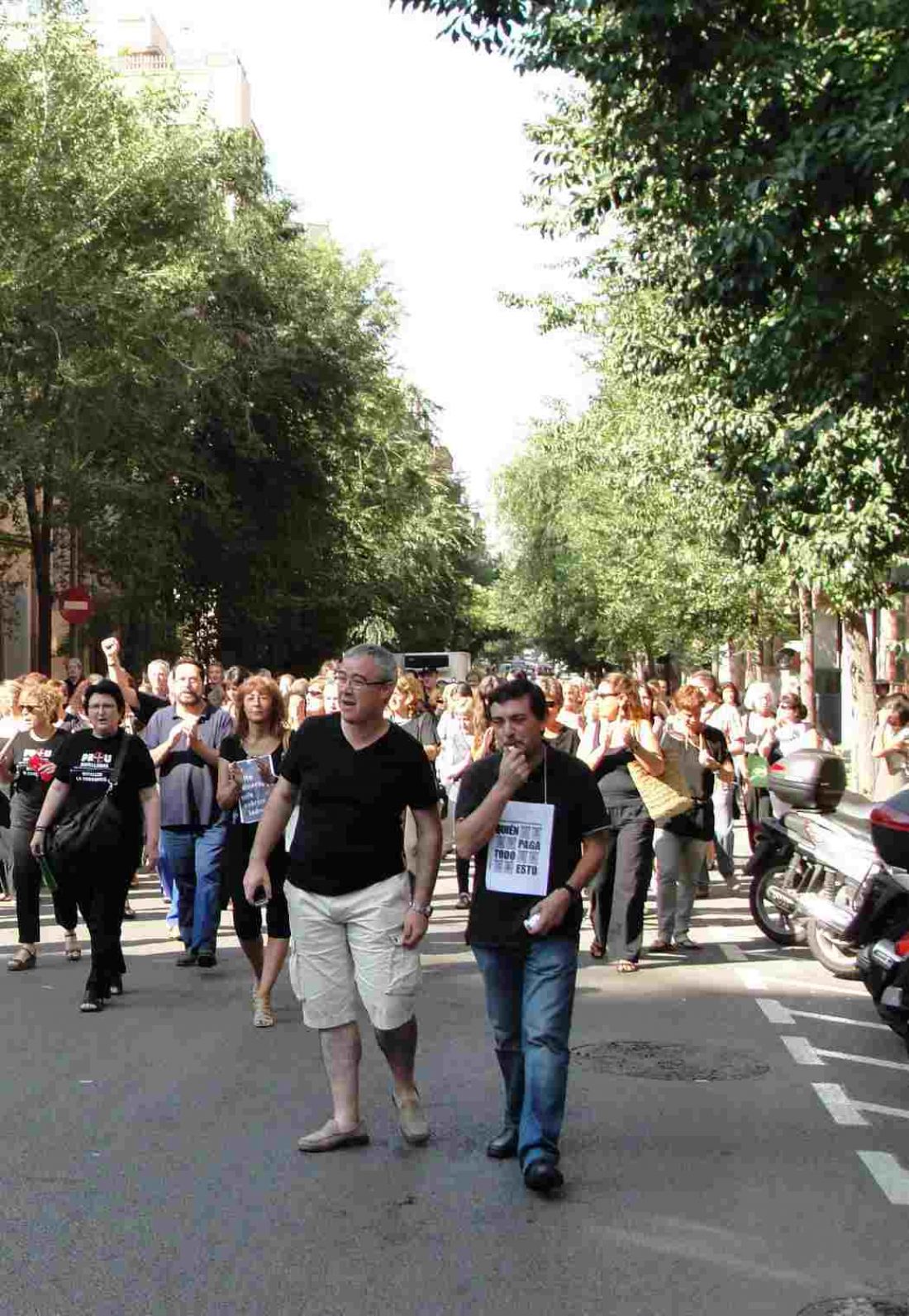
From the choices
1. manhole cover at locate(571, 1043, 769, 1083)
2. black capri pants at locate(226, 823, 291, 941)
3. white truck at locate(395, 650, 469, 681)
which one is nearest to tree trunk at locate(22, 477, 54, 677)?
black capri pants at locate(226, 823, 291, 941)

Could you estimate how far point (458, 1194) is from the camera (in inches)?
243

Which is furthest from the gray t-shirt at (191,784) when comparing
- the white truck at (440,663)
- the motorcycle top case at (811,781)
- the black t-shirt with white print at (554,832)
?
the white truck at (440,663)

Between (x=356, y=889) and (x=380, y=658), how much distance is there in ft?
2.70

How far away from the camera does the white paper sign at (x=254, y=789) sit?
33.2ft

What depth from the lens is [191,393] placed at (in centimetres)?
2823

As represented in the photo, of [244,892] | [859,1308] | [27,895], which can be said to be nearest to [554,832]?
[859,1308]

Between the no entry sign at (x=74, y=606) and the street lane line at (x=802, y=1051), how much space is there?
70.8ft

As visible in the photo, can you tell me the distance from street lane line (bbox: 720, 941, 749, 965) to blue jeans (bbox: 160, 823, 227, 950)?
329 cm

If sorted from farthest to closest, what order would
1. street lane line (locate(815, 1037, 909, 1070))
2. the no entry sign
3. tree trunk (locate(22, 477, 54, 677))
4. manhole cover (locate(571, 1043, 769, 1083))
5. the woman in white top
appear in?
1. tree trunk (locate(22, 477, 54, 677))
2. the no entry sign
3. the woman in white top
4. street lane line (locate(815, 1037, 909, 1070))
5. manhole cover (locate(571, 1043, 769, 1083))

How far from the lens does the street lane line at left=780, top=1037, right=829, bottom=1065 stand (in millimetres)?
8668

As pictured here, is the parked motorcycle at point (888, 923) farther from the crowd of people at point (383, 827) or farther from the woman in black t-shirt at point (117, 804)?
the woman in black t-shirt at point (117, 804)

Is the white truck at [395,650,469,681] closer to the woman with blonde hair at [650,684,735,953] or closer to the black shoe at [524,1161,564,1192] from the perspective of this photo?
the woman with blonde hair at [650,684,735,953]

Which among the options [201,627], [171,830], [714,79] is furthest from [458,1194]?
[201,627]

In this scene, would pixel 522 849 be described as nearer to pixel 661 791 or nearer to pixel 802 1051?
pixel 802 1051
